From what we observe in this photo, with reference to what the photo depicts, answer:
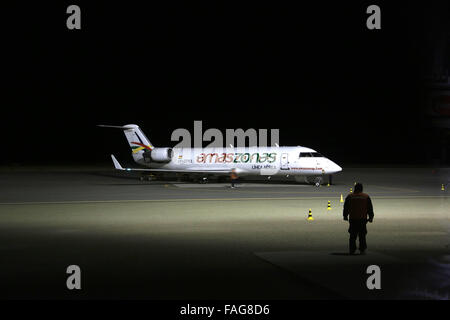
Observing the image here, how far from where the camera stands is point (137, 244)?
14.1 meters

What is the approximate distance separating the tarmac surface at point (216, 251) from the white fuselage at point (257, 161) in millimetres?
11436

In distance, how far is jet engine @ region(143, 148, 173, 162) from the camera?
4275 cm

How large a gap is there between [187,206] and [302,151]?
1483cm

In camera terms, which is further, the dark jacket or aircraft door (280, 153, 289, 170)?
aircraft door (280, 153, 289, 170)

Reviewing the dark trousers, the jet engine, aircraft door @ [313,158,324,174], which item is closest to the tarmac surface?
the dark trousers

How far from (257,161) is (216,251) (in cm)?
2558

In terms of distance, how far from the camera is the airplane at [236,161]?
120ft

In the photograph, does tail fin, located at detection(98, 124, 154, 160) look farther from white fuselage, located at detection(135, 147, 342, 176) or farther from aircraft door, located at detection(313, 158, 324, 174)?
aircraft door, located at detection(313, 158, 324, 174)

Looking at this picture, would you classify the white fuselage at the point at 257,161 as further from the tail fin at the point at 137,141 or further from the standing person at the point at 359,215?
the standing person at the point at 359,215

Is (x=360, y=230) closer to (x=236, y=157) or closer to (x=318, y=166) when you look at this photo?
(x=318, y=166)

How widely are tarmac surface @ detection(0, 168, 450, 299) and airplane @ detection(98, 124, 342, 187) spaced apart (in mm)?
11704

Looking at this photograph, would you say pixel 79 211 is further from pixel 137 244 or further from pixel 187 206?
pixel 137 244

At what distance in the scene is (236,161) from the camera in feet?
130

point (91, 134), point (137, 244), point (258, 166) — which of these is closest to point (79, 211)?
point (137, 244)
